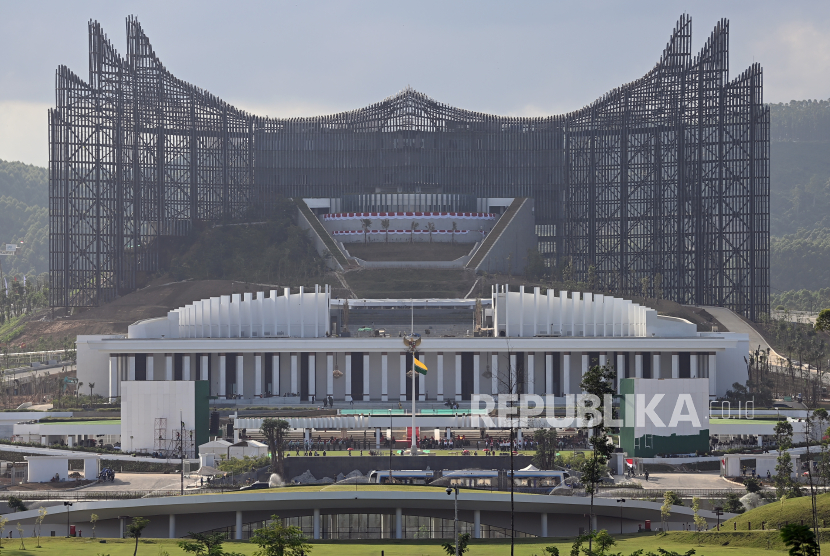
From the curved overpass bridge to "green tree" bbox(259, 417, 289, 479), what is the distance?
45.6 ft

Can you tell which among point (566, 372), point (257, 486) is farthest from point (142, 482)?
point (566, 372)

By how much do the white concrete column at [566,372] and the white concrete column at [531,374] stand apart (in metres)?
2.77

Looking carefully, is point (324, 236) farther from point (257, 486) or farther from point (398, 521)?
point (398, 521)

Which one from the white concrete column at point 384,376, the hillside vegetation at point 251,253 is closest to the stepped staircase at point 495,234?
the hillside vegetation at point 251,253

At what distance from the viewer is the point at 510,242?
A: 552 ft

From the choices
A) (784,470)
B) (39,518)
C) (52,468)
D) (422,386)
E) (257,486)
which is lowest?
(39,518)

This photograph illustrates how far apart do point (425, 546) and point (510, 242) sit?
10792cm

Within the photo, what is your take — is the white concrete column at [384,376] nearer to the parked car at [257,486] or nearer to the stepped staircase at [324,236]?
the stepped staircase at [324,236]

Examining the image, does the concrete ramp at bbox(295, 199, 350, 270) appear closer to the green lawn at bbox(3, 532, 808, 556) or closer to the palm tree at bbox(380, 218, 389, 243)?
the palm tree at bbox(380, 218, 389, 243)

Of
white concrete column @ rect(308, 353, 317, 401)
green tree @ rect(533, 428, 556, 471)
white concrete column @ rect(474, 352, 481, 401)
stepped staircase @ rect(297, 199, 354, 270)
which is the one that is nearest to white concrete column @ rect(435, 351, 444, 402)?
white concrete column @ rect(474, 352, 481, 401)

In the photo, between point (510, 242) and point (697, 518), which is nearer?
point (697, 518)

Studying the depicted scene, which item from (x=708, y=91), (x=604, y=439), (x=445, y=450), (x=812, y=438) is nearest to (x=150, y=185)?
(x=708, y=91)

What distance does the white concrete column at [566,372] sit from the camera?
390ft

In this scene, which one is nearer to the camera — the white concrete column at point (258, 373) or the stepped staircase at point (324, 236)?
the white concrete column at point (258, 373)
